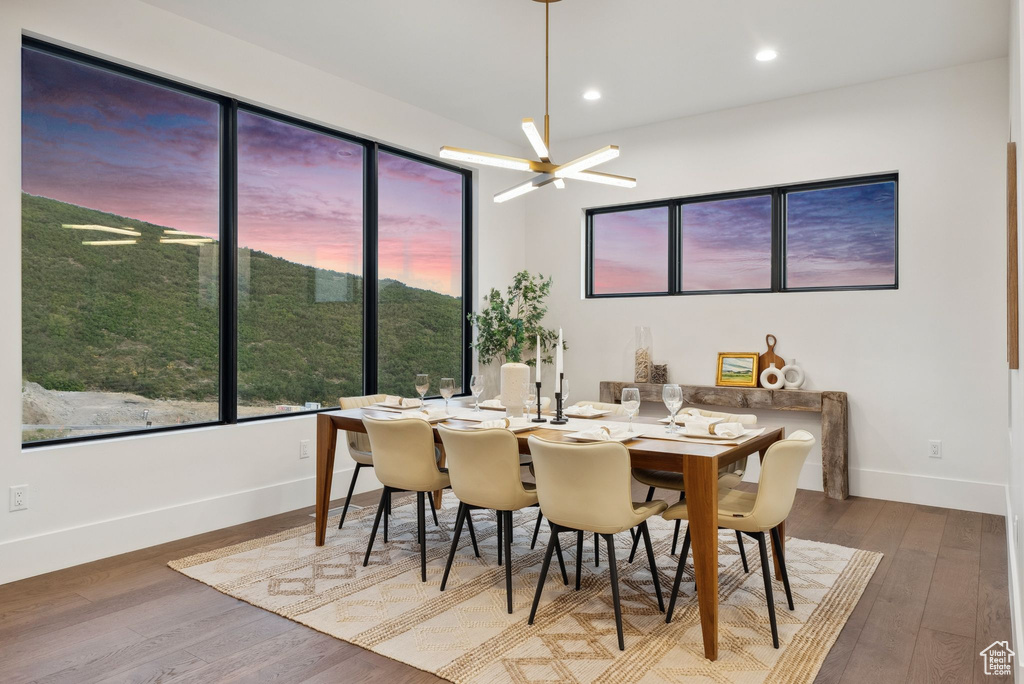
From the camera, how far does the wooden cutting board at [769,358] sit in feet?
16.5

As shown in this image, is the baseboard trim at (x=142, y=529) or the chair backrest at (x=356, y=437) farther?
the chair backrest at (x=356, y=437)

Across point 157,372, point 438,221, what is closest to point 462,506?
point 157,372

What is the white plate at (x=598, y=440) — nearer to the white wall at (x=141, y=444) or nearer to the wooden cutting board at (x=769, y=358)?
the white wall at (x=141, y=444)

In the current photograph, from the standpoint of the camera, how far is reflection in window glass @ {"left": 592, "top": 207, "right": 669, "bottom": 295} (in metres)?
5.79

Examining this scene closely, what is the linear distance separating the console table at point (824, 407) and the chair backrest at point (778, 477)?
2.42 metres

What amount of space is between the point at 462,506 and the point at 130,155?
272 centimetres

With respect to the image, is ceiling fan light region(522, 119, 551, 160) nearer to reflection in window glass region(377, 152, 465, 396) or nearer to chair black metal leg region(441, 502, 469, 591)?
chair black metal leg region(441, 502, 469, 591)

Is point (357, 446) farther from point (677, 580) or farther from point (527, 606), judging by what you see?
point (677, 580)

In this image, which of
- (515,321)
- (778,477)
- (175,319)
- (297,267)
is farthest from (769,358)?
(175,319)

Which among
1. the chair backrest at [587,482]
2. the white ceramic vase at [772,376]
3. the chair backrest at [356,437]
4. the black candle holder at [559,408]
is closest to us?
the chair backrest at [587,482]

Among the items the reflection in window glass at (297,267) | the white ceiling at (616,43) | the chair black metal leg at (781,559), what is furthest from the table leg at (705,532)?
the reflection in window glass at (297,267)

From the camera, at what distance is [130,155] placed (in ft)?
11.9

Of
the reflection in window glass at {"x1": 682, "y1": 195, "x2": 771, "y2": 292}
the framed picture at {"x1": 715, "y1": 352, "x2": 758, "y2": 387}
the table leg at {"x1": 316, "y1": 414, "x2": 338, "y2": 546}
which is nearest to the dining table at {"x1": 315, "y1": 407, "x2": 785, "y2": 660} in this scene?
the table leg at {"x1": 316, "y1": 414, "x2": 338, "y2": 546}

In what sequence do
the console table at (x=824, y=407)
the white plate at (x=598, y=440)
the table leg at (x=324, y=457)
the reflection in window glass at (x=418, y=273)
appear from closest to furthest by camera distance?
the white plate at (x=598, y=440), the table leg at (x=324, y=457), the console table at (x=824, y=407), the reflection in window glass at (x=418, y=273)
